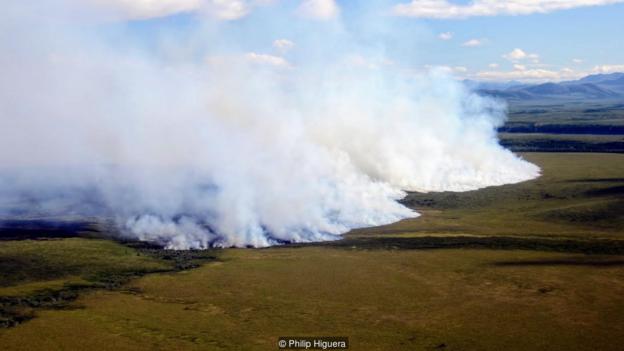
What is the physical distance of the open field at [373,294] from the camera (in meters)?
66.9

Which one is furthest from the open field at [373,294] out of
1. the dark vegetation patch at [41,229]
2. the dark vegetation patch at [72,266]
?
the dark vegetation patch at [41,229]

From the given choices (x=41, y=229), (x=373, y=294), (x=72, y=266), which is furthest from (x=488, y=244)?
→ (x=41, y=229)

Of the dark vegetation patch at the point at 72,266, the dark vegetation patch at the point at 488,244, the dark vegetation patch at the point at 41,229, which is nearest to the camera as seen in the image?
the dark vegetation patch at the point at 72,266

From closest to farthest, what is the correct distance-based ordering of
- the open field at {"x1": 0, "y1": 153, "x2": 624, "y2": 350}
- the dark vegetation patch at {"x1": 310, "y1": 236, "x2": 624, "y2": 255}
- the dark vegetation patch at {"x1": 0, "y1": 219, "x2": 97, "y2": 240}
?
1. the open field at {"x1": 0, "y1": 153, "x2": 624, "y2": 350}
2. the dark vegetation patch at {"x1": 310, "y1": 236, "x2": 624, "y2": 255}
3. the dark vegetation patch at {"x1": 0, "y1": 219, "x2": 97, "y2": 240}

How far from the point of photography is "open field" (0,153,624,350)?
66.9 metres

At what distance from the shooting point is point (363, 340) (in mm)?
65875

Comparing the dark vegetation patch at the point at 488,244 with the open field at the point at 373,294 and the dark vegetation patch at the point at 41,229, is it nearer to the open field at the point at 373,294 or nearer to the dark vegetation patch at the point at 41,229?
the open field at the point at 373,294

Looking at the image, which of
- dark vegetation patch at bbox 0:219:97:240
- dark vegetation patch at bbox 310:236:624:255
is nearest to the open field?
dark vegetation patch at bbox 310:236:624:255

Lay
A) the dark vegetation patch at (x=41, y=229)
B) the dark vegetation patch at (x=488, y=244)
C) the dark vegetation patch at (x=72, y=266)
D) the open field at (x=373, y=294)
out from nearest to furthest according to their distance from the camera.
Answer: the open field at (x=373, y=294) < the dark vegetation patch at (x=72, y=266) < the dark vegetation patch at (x=488, y=244) < the dark vegetation patch at (x=41, y=229)

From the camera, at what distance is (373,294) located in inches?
3260

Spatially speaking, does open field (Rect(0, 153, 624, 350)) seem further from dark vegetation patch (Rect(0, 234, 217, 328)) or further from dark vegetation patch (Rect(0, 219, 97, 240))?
dark vegetation patch (Rect(0, 219, 97, 240))

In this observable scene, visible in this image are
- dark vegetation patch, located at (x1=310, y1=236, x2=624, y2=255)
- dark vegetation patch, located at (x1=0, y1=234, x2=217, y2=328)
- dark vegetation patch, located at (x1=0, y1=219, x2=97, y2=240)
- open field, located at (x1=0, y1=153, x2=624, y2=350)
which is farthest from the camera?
dark vegetation patch, located at (x1=0, y1=219, x2=97, y2=240)

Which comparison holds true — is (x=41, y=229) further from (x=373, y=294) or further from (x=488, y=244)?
(x=488, y=244)

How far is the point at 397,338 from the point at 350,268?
2947 cm
